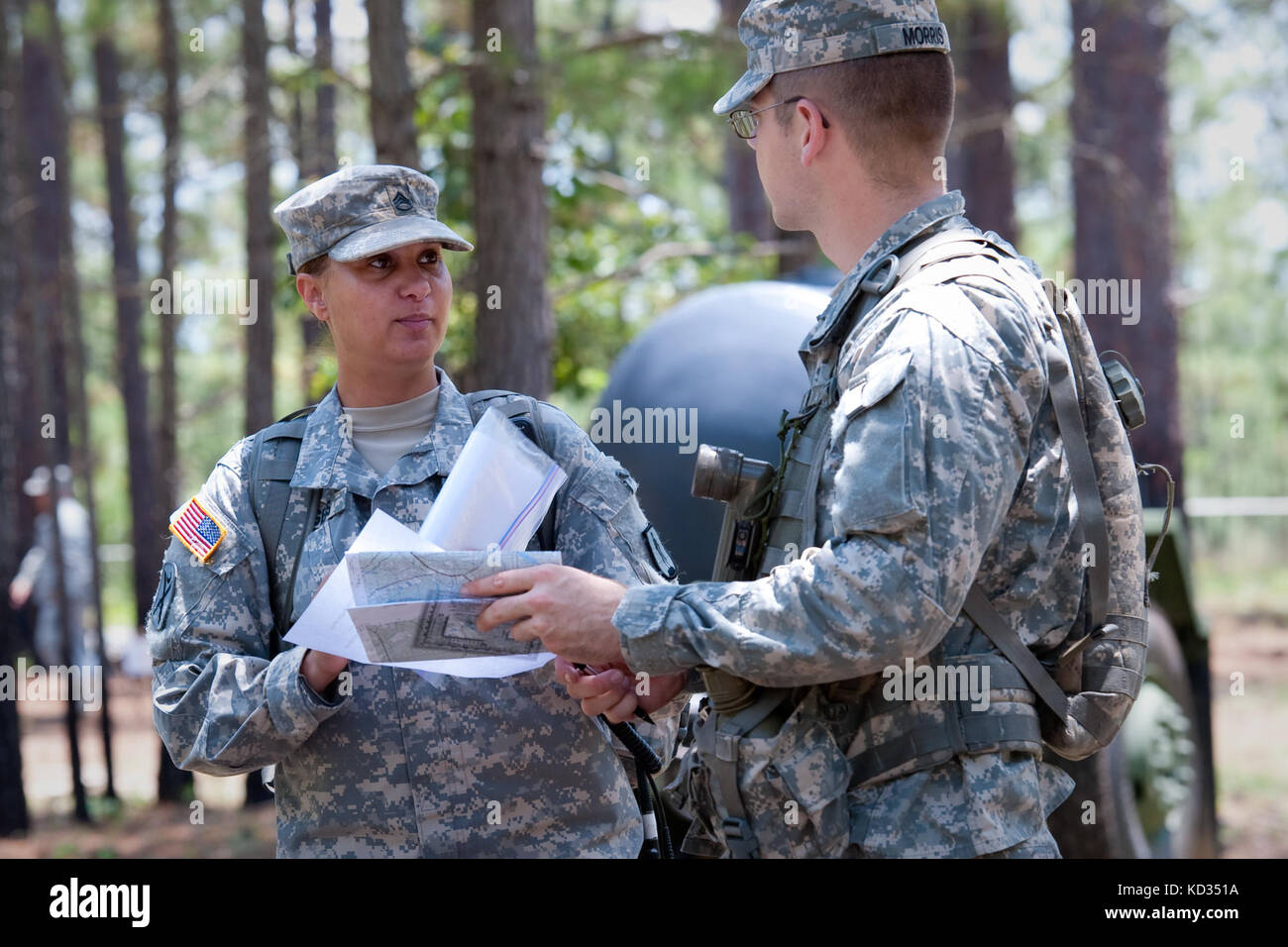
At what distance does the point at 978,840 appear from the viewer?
6.81 feet

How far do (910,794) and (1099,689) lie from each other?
38cm

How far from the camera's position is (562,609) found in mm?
2176

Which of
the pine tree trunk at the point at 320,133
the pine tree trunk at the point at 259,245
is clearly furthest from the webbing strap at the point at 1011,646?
the pine tree trunk at the point at 259,245

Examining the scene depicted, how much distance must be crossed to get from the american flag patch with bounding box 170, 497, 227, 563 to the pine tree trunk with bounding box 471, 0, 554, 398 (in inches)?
126

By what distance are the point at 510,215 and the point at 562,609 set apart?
156 inches

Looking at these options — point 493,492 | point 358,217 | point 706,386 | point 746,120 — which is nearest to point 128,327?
point 706,386

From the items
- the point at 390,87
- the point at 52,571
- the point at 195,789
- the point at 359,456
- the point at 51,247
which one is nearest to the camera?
the point at 359,456

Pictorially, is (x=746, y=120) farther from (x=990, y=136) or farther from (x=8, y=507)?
(x=990, y=136)

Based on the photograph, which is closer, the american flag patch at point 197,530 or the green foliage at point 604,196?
the american flag patch at point 197,530

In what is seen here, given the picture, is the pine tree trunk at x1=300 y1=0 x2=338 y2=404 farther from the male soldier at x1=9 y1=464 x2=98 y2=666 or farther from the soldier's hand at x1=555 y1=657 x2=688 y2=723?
the male soldier at x1=9 y1=464 x2=98 y2=666

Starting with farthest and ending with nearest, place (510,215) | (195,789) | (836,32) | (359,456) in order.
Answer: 1. (195,789)
2. (510,215)
3. (359,456)
4. (836,32)

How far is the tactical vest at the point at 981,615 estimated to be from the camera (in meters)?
2.12

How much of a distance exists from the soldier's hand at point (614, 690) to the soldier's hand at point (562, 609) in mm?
251

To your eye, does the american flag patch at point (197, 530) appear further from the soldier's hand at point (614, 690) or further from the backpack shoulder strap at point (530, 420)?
the soldier's hand at point (614, 690)
